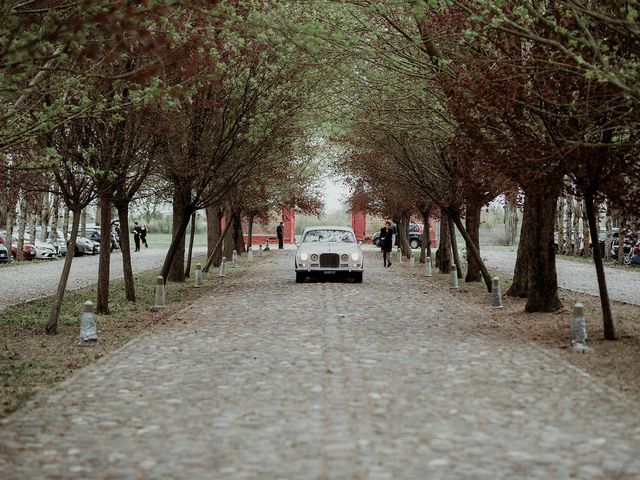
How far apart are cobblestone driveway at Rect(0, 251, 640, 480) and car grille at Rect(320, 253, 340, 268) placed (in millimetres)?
12582

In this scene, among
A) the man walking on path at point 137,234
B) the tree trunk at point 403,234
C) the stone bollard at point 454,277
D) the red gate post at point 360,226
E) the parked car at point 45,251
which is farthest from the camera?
the red gate post at point 360,226

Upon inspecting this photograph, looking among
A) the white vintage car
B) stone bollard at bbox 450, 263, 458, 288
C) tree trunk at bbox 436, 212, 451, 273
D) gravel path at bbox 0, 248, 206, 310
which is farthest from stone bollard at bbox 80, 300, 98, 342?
tree trunk at bbox 436, 212, 451, 273

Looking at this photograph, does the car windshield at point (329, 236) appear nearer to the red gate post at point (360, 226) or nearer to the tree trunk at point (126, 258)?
the tree trunk at point (126, 258)

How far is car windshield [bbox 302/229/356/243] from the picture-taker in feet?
92.6

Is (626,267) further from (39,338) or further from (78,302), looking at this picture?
(39,338)

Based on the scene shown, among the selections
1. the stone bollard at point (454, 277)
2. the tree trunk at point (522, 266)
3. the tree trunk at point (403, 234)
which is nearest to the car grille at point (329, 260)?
the stone bollard at point (454, 277)

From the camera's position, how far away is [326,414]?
8.09m

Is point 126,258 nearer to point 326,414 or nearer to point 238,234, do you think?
point 326,414

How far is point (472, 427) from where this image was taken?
7664mm

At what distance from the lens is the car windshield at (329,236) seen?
28234 mm

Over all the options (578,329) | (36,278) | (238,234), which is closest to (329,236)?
(36,278)

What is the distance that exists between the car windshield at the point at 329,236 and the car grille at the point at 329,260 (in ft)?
4.12

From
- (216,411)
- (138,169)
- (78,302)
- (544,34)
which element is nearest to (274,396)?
(216,411)

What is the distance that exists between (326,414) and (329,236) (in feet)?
67.1
